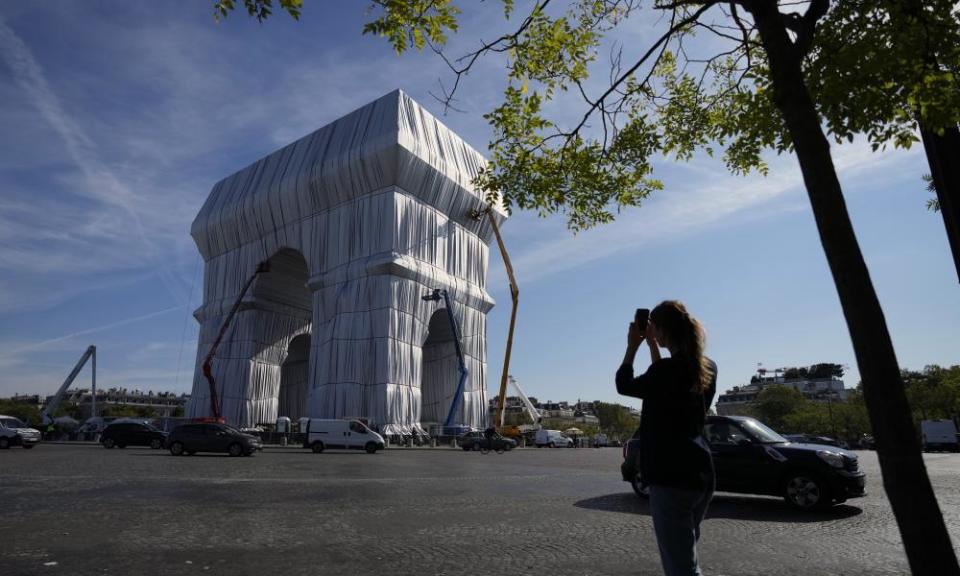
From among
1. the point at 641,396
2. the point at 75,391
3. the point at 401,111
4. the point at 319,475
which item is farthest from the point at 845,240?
the point at 75,391

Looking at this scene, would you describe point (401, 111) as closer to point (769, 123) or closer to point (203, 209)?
point (203, 209)

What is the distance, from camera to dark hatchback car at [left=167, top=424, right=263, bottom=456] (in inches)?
1054

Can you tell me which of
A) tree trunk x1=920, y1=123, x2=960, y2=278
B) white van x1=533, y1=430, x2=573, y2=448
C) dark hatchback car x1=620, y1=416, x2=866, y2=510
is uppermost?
tree trunk x1=920, y1=123, x2=960, y2=278

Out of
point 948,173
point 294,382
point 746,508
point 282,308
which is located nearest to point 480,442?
point 282,308

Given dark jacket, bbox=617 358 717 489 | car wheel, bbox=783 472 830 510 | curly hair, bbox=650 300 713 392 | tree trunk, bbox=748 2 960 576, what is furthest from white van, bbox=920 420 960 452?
dark jacket, bbox=617 358 717 489

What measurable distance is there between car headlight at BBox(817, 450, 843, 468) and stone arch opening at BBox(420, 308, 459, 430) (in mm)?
45157

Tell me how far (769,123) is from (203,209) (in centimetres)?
6695

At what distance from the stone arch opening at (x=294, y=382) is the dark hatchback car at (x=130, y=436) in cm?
3372

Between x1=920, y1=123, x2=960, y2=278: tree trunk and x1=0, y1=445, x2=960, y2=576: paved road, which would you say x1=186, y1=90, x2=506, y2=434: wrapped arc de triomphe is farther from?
x1=920, y1=123, x2=960, y2=278: tree trunk

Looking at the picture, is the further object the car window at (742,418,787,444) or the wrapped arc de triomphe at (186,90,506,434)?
the wrapped arc de triomphe at (186,90,506,434)

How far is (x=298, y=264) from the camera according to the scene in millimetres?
62469

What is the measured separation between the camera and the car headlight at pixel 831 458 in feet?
32.7

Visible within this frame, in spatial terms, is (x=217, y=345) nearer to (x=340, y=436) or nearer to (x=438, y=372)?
(x=438, y=372)

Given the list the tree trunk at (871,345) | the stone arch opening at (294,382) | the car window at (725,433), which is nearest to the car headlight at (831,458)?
the car window at (725,433)
